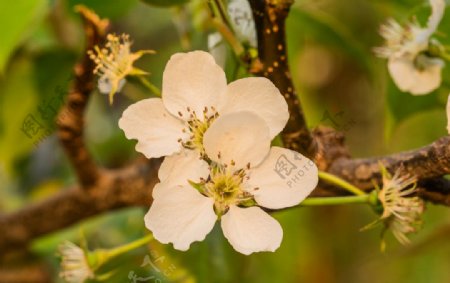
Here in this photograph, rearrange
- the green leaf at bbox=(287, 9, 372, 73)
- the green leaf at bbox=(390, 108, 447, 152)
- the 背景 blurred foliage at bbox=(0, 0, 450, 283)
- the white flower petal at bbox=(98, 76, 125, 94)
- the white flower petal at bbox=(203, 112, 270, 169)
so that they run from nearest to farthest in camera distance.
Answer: the white flower petal at bbox=(203, 112, 270, 169) < the white flower petal at bbox=(98, 76, 125, 94) < the 背景 blurred foliage at bbox=(0, 0, 450, 283) < the green leaf at bbox=(287, 9, 372, 73) < the green leaf at bbox=(390, 108, 447, 152)

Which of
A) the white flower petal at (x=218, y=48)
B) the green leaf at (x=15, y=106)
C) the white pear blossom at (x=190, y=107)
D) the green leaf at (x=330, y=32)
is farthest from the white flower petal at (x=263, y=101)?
the green leaf at (x=15, y=106)


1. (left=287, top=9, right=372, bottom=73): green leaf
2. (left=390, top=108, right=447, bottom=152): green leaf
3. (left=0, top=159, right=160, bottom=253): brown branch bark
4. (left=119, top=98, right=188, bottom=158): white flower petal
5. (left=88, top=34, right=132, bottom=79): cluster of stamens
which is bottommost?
(left=390, top=108, right=447, bottom=152): green leaf

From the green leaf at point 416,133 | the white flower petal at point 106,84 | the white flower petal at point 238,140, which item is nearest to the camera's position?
the white flower petal at point 238,140

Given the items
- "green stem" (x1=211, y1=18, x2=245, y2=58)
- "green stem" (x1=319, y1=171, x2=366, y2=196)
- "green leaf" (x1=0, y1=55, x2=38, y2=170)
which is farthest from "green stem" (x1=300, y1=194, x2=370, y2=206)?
"green leaf" (x1=0, y1=55, x2=38, y2=170)

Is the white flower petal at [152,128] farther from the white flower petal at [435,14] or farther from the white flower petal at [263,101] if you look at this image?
the white flower petal at [435,14]

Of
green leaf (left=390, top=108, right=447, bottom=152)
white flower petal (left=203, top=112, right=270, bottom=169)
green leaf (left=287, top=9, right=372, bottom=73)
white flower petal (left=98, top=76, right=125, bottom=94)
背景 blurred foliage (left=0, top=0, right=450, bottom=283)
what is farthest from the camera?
green leaf (left=390, top=108, right=447, bottom=152)

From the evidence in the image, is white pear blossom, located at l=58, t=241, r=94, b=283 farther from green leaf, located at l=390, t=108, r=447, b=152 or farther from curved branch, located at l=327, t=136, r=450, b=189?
green leaf, located at l=390, t=108, r=447, b=152

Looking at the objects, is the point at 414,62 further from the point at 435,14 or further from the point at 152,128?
the point at 152,128

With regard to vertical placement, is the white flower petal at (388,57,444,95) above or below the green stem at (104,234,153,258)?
above
